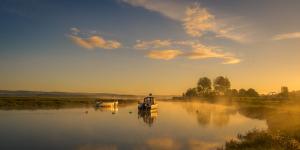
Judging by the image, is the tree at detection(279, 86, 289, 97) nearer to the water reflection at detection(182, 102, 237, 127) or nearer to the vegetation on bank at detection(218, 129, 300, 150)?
the water reflection at detection(182, 102, 237, 127)

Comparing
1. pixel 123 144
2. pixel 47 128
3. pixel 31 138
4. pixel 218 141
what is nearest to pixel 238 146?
pixel 218 141

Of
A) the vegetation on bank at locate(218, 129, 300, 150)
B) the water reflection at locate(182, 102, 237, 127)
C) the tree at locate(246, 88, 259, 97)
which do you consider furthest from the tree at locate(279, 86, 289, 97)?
the vegetation on bank at locate(218, 129, 300, 150)

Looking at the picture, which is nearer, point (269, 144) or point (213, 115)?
point (269, 144)

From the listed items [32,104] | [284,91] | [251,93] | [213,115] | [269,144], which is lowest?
[213,115]

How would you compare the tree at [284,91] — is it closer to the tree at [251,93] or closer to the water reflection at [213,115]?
the tree at [251,93]

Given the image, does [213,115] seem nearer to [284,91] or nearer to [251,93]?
[284,91]

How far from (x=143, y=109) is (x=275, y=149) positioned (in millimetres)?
63521

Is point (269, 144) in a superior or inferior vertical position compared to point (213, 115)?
superior

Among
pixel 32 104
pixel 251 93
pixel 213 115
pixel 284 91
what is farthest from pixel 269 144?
pixel 251 93

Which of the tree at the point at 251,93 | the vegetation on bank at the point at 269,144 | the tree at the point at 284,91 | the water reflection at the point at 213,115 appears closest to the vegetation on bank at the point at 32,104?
the water reflection at the point at 213,115

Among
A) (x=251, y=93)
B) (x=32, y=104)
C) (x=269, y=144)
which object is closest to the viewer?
(x=269, y=144)

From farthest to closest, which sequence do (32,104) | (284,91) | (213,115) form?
1. (284,91)
2. (32,104)
3. (213,115)

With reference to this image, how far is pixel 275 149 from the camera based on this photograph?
23.6 m

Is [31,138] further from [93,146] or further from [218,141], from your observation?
[218,141]
